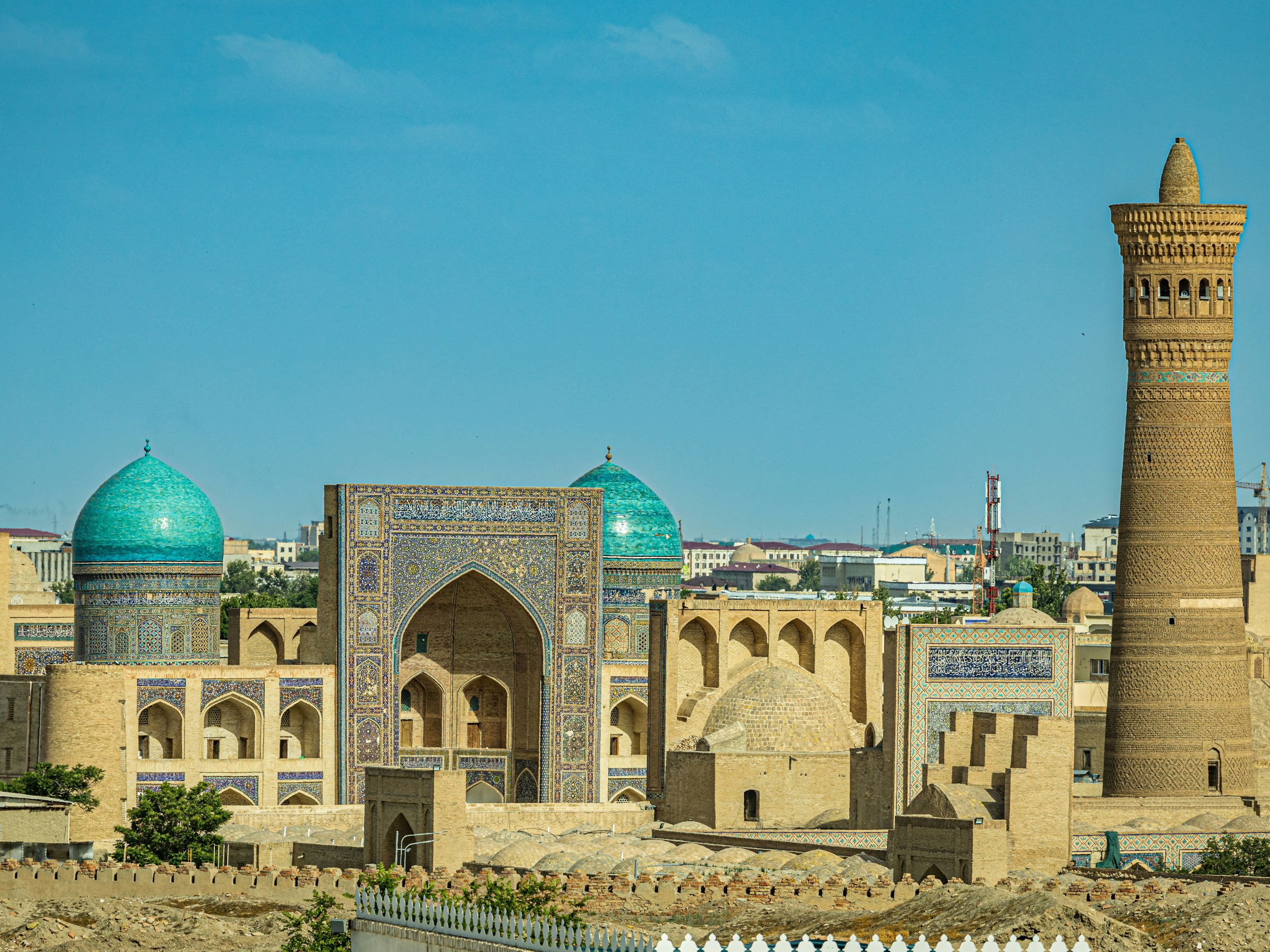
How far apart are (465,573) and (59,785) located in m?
7.07

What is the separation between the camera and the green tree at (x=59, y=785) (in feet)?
102

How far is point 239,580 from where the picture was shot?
93.0 meters

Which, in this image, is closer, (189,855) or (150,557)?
(189,855)

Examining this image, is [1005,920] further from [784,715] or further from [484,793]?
[484,793]

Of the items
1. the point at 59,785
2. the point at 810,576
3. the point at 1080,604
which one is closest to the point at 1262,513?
the point at 810,576

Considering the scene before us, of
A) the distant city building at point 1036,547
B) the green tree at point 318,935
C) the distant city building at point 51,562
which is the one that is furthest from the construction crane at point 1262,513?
the green tree at point 318,935

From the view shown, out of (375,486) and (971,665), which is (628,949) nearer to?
(971,665)

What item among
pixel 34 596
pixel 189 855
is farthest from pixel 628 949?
pixel 34 596

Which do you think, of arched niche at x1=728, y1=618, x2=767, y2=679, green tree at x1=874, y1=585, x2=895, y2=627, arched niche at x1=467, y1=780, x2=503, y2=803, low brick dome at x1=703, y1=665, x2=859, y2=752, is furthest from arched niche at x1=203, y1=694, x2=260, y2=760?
green tree at x1=874, y1=585, x2=895, y2=627

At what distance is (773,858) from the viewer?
28.2 meters

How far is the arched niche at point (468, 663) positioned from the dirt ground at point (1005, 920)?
13775 millimetres

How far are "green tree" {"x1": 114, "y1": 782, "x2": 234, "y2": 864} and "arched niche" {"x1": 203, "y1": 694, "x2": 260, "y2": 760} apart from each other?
5245 mm

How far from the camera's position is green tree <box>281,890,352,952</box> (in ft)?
63.5

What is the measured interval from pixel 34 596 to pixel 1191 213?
26.9m
